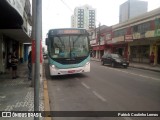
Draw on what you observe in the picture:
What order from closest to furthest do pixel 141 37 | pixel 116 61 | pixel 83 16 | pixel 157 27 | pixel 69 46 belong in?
pixel 69 46
pixel 116 61
pixel 157 27
pixel 141 37
pixel 83 16

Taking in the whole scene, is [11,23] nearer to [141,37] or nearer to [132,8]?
[141,37]

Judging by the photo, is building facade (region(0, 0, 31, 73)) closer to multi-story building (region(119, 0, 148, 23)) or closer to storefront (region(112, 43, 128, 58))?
storefront (region(112, 43, 128, 58))

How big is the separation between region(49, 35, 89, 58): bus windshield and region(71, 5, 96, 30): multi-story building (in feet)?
93.2

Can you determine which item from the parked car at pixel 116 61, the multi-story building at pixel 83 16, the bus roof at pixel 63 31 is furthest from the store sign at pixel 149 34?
the bus roof at pixel 63 31

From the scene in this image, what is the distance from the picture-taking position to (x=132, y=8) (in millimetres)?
59719

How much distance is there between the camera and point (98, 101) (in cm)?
897

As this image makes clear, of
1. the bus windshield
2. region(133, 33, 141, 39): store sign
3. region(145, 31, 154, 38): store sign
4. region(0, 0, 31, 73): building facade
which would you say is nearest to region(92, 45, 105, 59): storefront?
region(133, 33, 141, 39): store sign

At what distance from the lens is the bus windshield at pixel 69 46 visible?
1519 centimetres

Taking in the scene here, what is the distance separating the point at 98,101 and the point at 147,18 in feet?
84.9

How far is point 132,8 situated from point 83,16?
1943 centimetres

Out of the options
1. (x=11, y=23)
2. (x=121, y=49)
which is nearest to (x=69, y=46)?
(x=11, y=23)

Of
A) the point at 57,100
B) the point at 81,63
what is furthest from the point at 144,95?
the point at 81,63

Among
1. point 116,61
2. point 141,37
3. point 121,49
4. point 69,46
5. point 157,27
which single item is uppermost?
point 157,27

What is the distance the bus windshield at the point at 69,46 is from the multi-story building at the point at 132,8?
4361 cm
